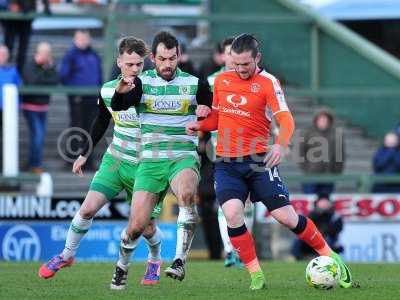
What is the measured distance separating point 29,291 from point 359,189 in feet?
27.6

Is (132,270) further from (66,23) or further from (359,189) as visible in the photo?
(66,23)

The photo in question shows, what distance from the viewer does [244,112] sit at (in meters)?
9.95

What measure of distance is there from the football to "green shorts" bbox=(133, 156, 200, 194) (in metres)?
1.38

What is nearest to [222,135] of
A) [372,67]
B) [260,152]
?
[260,152]

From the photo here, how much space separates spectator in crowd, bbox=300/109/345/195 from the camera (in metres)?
16.6

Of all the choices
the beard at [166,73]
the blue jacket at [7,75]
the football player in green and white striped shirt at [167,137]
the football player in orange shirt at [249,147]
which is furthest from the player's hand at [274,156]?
the blue jacket at [7,75]

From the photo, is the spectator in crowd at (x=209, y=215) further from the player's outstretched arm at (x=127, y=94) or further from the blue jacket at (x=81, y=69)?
the player's outstretched arm at (x=127, y=94)

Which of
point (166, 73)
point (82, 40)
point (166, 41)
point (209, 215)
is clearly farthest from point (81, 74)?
point (166, 41)

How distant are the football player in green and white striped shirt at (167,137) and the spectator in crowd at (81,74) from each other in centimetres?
670

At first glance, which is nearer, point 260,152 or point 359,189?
point 260,152

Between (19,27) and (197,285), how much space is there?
28.0 ft

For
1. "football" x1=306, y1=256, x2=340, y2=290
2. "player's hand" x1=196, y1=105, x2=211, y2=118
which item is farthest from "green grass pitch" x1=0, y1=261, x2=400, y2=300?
"player's hand" x1=196, y1=105, x2=211, y2=118

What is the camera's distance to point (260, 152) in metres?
9.98

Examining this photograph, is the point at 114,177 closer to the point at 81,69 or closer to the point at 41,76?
the point at 41,76
